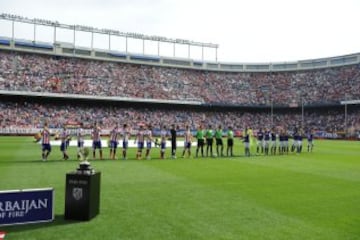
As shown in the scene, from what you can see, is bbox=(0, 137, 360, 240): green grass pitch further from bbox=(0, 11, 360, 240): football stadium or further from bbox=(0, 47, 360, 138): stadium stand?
bbox=(0, 47, 360, 138): stadium stand

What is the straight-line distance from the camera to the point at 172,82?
238 feet

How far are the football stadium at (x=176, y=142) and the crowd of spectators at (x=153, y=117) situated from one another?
0.24 meters

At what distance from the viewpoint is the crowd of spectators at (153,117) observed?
55.5m

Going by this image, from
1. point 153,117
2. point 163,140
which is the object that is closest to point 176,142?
point 163,140

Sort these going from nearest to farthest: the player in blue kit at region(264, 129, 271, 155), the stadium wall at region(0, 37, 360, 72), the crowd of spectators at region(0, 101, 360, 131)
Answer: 1. the player in blue kit at region(264, 129, 271, 155)
2. the crowd of spectators at region(0, 101, 360, 131)
3. the stadium wall at region(0, 37, 360, 72)

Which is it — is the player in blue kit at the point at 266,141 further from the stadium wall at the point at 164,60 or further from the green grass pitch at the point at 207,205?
the stadium wall at the point at 164,60

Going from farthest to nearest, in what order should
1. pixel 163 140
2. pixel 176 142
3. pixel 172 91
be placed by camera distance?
pixel 172 91
pixel 176 142
pixel 163 140

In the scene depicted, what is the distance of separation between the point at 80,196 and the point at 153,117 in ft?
194

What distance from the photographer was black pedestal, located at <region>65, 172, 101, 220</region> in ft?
25.5

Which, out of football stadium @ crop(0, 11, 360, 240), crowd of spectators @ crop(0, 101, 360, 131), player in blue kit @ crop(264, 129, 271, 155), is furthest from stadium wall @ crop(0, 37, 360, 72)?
player in blue kit @ crop(264, 129, 271, 155)

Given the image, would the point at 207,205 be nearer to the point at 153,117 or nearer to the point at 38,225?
the point at 38,225

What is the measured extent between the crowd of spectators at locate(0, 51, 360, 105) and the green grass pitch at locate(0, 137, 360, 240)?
1848 inches

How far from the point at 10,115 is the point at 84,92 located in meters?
11.9

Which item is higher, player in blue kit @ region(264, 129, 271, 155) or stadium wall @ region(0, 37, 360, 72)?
stadium wall @ region(0, 37, 360, 72)
